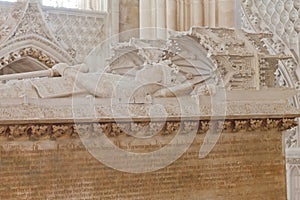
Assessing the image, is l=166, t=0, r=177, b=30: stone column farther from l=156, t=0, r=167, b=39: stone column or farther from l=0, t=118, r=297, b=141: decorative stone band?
l=0, t=118, r=297, b=141: decorative stone band

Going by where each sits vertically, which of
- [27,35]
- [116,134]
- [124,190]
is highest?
[27,35]

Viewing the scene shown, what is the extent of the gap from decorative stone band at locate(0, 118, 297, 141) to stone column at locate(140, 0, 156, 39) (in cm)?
287

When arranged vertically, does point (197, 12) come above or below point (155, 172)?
above

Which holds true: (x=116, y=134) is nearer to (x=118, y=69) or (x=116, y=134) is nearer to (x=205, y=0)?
(x=118, y=69)

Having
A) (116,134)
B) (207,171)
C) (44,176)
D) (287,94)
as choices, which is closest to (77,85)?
(116,134)

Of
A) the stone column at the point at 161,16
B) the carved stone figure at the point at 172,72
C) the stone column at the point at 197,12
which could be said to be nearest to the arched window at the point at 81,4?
the stone column at the point at 161,16

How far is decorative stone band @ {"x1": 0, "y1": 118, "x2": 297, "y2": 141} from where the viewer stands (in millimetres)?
2600

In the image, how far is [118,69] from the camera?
389cm

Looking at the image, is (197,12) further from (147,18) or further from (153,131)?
(153,131)

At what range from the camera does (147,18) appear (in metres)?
6.03

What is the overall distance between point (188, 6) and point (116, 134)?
3165 millimetres

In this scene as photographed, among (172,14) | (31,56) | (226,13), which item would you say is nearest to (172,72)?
(226,13)

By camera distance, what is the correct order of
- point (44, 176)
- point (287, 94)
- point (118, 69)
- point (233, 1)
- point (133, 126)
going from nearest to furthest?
point (44, 176), point (133, 126), point (287, 94), point (118, 69), point (233, 1)

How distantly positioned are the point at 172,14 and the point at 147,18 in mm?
407
